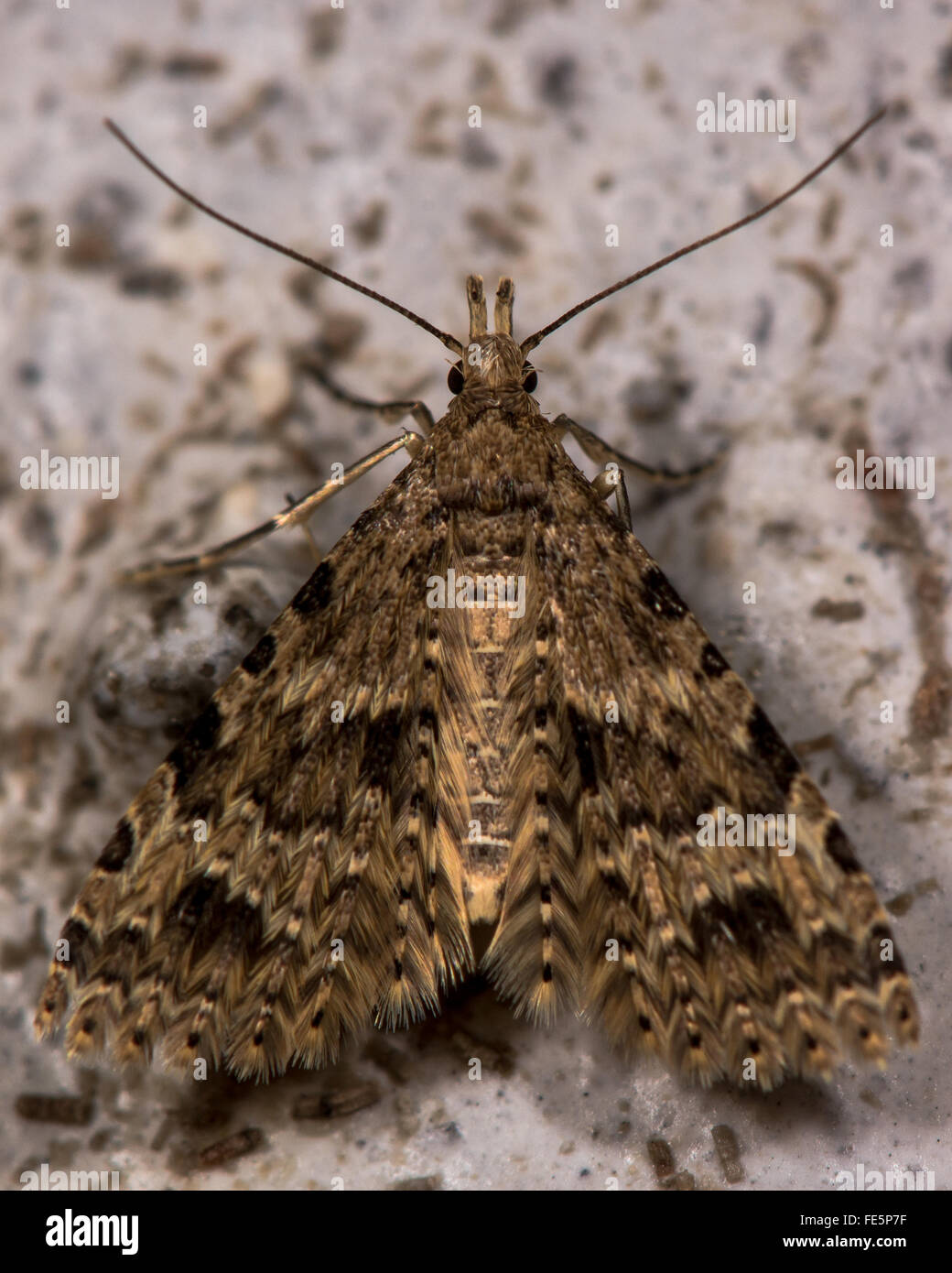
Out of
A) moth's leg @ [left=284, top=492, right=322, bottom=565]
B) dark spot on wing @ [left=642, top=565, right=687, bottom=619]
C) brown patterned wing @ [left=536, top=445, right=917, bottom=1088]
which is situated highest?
moth's leg @ [left=284, top=492, right=322, bottom=565]

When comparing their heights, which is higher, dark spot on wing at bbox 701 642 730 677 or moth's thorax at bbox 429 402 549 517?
moth's thorax at bbox 429 402 549 517

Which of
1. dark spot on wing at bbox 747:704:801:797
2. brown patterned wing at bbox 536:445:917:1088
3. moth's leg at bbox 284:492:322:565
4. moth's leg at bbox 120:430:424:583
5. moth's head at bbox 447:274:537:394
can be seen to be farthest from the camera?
moth's leg at bbox 284:492:322:565

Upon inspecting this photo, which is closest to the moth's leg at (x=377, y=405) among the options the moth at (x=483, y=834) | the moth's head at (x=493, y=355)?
the moth's head at (x=493, y=355)

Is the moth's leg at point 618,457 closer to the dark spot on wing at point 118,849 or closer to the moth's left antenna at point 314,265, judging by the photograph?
the moth's left antenna at point 314,265

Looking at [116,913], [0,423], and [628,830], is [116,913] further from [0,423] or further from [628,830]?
[0,423]

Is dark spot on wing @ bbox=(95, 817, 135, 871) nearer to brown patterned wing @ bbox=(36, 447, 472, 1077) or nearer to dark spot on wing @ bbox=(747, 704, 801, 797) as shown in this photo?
brown patterned wing @ bbox=(36, 447, 472, 1077)

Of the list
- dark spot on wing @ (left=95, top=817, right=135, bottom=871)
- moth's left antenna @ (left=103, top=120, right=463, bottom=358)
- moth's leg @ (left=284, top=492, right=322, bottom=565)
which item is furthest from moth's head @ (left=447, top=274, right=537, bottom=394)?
dark spot on wing @ (left=95, top=817, right=135, bottom=871)

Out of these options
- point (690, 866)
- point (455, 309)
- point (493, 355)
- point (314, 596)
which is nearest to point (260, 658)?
point (314, 596)
